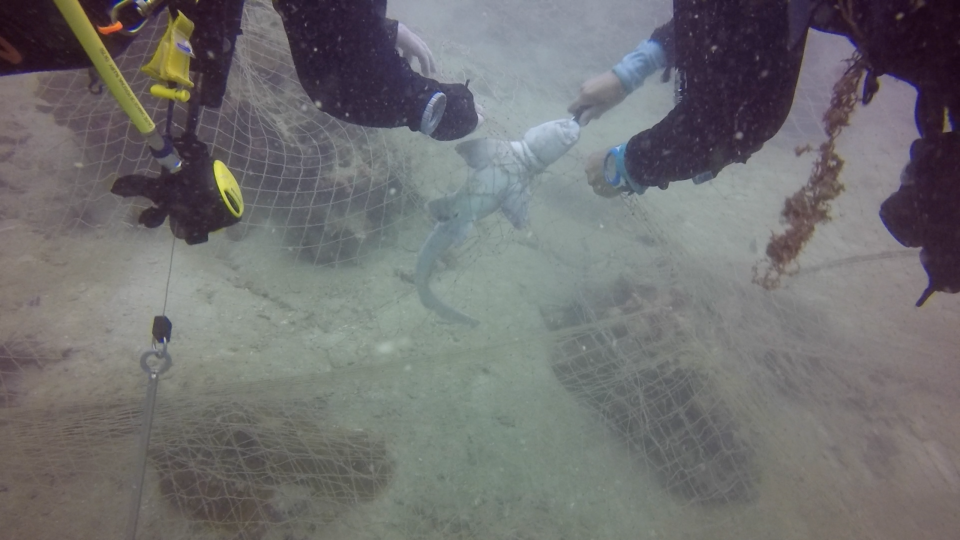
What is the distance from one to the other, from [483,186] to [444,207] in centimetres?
52

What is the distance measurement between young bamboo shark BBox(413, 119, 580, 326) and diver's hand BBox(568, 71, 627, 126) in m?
0.75

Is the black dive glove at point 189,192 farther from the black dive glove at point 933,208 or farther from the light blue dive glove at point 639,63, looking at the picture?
the light blue dive glove at point 639,63

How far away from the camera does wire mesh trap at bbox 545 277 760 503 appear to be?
423 centimetres

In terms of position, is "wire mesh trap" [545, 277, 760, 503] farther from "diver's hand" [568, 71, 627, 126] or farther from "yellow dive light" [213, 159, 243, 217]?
"yellow dive light" [213, 159, 243, 217]

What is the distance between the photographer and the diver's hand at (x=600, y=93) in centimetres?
391

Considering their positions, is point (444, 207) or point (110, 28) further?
point (444, 207)

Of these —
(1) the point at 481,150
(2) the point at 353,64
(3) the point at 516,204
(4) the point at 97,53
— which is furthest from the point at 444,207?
(4) the point at 97,53

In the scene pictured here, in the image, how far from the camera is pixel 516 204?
5.25 metres

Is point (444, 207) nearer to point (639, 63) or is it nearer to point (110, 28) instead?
point (639, 63)

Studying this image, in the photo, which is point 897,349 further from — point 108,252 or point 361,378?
point 108,252

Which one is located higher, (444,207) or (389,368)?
(444,207)

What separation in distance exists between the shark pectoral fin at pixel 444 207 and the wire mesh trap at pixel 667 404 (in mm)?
1795

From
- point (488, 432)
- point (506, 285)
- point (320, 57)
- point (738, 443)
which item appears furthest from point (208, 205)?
point (738, 443)

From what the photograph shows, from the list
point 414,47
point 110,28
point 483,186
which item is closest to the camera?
point 110,28
